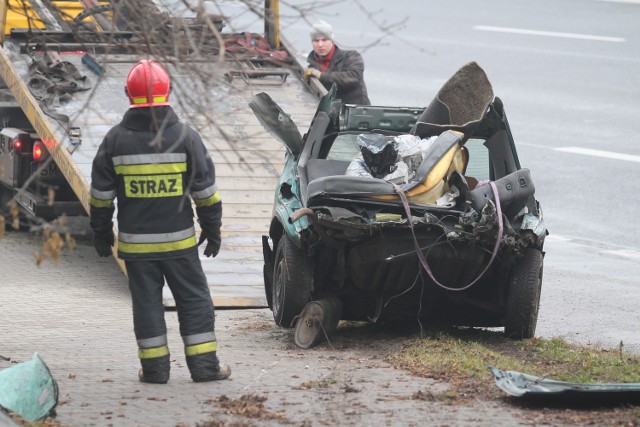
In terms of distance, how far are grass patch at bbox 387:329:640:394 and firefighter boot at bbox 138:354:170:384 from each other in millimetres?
1483

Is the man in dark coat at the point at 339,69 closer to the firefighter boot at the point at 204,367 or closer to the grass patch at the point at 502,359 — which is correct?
the grass patch at the point at 502,359

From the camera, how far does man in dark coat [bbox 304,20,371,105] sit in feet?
44.3

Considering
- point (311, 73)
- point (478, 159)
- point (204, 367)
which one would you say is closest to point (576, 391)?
point (204, 367)

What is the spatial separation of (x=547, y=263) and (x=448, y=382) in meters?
5.71

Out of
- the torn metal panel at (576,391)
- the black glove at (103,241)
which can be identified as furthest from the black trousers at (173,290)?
the torn metal panel at (576,391)

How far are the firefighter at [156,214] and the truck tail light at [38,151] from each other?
206 inches

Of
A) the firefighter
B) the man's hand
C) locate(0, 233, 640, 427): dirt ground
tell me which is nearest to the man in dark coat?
the man's hand

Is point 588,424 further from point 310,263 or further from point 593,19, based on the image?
point 593,19

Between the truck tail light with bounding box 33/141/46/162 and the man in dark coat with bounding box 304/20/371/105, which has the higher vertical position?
the man in dark coat with bounding box 304/20/371/105

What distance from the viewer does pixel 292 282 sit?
28.8 ft

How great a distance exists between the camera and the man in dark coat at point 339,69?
1349 centimetres

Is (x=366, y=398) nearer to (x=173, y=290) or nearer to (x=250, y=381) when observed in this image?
(x=250, y=381)

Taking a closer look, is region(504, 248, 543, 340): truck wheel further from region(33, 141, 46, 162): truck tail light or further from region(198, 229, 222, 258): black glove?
region(33, 141, 46, 162): truck tail light

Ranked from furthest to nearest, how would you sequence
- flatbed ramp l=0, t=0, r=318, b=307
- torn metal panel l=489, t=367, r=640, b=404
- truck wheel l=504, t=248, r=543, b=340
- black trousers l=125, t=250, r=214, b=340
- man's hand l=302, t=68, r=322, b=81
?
man's hand l=302, t=68, r=322, b=81 → flatbed ramp l=0, t=0, r=318, b=307 → truck wheel l=504, t=248, r=543, b=340 → black trousers l=125, t=250, r=214, b=340 → torn metal panel l=489, t=367, r=640, b=404
